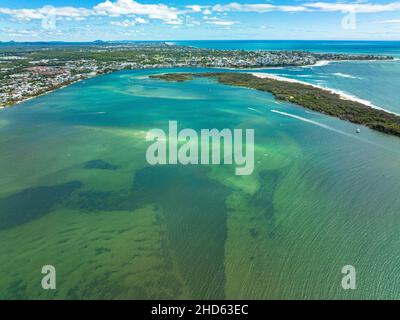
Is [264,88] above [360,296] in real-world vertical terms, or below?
above

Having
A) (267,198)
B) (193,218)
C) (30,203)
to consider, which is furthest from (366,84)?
(30,203)

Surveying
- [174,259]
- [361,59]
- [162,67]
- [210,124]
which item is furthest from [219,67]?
[174,259]

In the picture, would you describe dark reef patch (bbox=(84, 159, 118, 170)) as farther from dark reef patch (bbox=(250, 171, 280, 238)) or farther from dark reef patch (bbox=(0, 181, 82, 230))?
dark reef patch (bbox=(250, 171, 280, 238))

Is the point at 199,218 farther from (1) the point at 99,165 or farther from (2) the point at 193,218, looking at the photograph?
(1) the point at 99,165

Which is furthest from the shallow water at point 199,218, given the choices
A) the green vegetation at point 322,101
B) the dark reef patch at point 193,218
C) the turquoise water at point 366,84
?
the turquoise water at point 366,84

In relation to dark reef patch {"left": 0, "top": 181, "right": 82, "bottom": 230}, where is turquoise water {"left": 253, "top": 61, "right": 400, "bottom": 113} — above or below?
above

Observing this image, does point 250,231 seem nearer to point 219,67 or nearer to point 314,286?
point 314,286

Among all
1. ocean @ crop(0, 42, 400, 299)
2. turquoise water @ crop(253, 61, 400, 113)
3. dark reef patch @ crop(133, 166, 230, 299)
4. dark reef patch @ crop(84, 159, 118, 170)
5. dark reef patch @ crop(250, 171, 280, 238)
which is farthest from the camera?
turquoise water @ crop(253, 61, 400, 113)

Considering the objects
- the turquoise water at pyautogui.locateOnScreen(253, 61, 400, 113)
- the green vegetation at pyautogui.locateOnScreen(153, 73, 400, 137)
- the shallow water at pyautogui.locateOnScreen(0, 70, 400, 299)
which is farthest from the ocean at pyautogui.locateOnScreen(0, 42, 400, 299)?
the turquoise water at pyautogui.locateOnScreen(253, 61, 400, 113)
